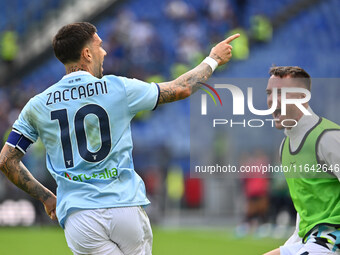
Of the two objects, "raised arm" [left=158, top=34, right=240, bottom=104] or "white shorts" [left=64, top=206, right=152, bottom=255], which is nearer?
"white shorts" [left=64, top=206, right=152, bottom=255]

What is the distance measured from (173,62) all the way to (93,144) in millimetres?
14324

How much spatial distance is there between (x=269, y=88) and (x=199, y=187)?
1286 cm

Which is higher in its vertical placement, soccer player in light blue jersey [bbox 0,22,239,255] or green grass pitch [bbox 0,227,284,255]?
soccer player in light blue jersey [bbox 0,22,239,255]

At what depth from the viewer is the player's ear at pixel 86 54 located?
417 cm

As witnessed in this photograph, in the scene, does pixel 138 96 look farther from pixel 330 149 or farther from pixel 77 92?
pixel 330 149

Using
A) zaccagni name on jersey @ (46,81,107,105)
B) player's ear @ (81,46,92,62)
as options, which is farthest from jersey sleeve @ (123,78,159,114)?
player's ear @ (81,46,92,62)

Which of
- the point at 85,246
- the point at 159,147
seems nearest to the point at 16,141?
the point at 85,246

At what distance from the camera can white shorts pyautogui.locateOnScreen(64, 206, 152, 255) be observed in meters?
3.99

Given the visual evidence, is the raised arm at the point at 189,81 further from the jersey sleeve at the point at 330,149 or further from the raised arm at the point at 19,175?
the raised arm at the point at 19,175

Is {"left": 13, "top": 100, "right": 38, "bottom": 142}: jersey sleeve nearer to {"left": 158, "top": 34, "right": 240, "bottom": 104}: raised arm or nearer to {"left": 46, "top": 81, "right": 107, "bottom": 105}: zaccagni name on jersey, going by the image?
{"left": 46, "top": 81, "right": 107, "bottom": 105}: zaccagni name on jersey

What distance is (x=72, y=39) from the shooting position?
414cm

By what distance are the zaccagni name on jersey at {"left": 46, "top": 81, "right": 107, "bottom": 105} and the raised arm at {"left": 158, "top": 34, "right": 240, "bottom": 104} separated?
1.22 feet

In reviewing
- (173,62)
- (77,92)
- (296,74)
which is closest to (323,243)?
(296,74)

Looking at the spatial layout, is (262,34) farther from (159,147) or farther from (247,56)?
(159,147)
